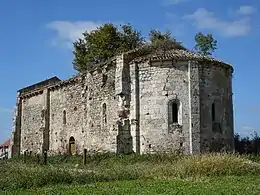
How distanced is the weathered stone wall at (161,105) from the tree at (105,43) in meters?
16.4

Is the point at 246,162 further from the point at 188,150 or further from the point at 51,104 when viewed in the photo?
the point at 51,104

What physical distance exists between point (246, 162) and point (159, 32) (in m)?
25.0

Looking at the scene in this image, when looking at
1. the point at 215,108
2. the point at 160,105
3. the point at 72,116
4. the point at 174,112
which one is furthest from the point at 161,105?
the point at 72,116

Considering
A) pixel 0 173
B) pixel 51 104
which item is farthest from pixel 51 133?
pixel 0 173

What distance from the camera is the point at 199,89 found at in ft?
84.9

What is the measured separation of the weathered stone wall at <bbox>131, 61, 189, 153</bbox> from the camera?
25.2m

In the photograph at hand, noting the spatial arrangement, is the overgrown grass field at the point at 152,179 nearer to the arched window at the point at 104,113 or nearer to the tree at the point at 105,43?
the arched window at the point at 104,113

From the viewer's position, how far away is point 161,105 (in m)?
25.6

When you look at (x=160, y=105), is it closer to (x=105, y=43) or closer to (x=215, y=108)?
(x=215, y=108)

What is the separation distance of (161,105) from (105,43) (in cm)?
1887

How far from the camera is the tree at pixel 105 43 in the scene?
141 feet

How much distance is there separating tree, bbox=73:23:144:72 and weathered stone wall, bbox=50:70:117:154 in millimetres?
8885

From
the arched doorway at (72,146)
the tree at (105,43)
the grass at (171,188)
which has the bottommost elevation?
the grass at (171,188)

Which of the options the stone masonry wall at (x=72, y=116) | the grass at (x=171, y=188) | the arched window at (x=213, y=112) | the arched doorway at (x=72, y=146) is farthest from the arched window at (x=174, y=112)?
the grass at (x=171, y=188)
